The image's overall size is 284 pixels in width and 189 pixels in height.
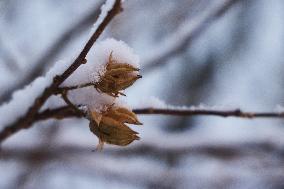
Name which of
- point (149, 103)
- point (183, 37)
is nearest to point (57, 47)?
point (183, 37)

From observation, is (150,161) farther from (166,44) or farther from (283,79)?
(283,79)

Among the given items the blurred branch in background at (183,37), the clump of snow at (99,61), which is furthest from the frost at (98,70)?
the blurred branch in background at (183,37)

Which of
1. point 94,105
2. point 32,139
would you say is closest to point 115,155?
point 32,139

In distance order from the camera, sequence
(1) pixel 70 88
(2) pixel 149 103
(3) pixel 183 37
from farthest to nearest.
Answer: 1. (3) pixel 183 37
2. (2) pixel 149 103
3. (1) pixel 70 88

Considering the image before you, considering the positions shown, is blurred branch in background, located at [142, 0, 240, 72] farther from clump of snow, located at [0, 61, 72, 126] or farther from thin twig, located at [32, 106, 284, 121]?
clump of snow, located at [0, 61, 72, 126]

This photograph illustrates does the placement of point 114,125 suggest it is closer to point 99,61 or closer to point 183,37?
point 99,61

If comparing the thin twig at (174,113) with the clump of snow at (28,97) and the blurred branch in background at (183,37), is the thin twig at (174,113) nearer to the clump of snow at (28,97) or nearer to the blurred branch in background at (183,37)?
the clump of snow at (28,97)

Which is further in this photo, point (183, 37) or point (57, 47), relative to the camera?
point (57, 47)
